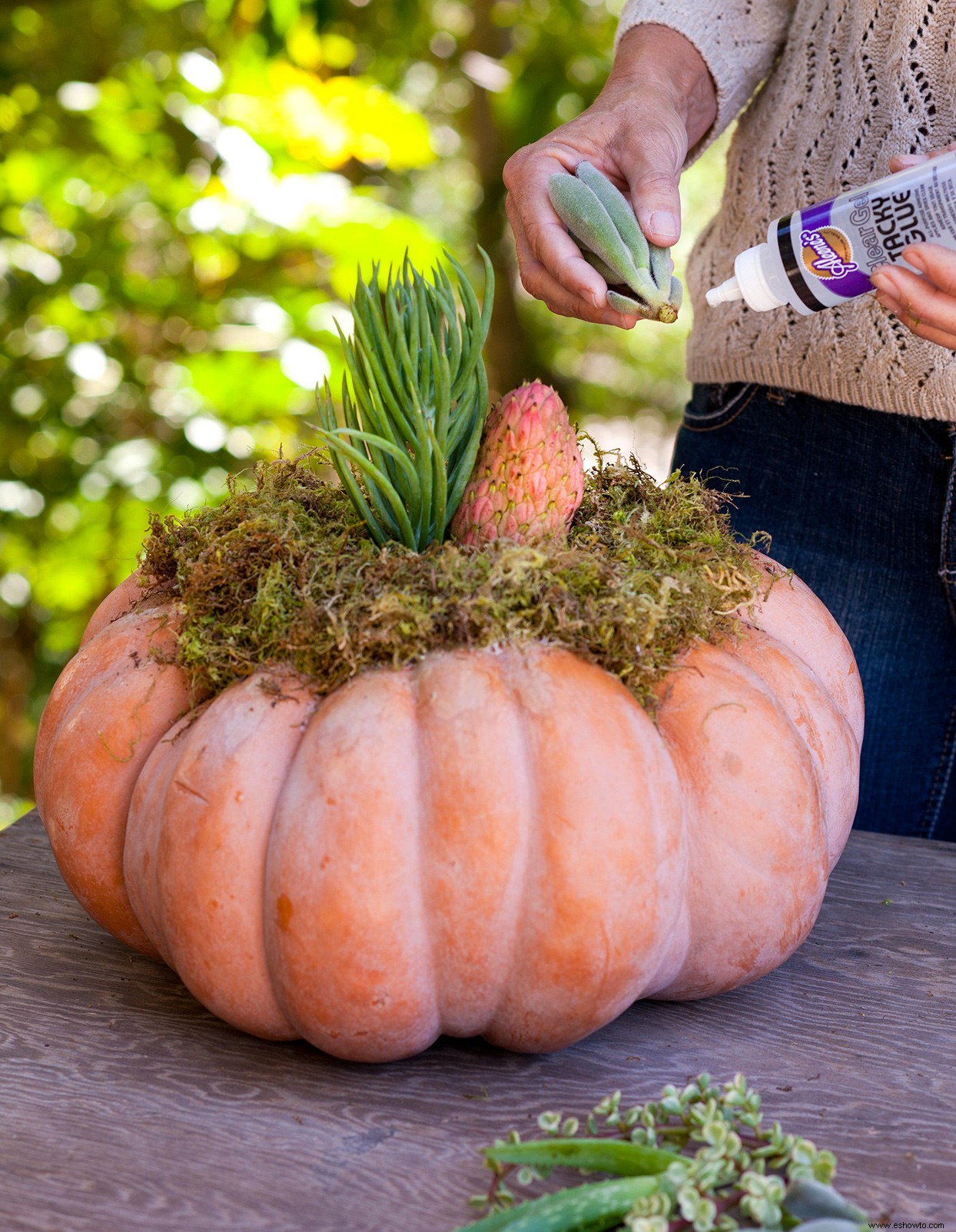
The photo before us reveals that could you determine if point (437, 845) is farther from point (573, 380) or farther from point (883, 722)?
point (573, 380)

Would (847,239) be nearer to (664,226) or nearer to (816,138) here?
(664,226)

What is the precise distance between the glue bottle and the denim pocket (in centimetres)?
31

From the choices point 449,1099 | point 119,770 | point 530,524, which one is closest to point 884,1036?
point 449,1099

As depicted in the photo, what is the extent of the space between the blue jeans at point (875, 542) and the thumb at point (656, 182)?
1.04ft

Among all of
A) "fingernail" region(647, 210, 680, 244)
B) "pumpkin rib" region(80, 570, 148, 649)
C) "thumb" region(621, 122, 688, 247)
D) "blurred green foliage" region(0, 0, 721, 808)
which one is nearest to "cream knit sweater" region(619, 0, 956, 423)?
"thumb" region(621, 122, 688, 247)

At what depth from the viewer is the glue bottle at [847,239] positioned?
817mm

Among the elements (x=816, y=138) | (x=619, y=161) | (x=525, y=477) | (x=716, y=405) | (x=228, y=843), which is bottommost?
(x=228, y=843)

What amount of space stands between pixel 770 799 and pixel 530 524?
24cm

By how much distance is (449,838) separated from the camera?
641 mm

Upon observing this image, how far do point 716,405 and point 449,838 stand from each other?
788 millimetres

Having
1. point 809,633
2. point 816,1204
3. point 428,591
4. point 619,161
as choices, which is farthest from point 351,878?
point 619,161

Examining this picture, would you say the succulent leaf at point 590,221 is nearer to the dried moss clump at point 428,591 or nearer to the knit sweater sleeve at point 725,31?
the dried moss clump at point 428,591

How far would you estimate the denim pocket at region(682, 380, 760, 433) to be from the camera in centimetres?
124

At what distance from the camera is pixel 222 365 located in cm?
209
